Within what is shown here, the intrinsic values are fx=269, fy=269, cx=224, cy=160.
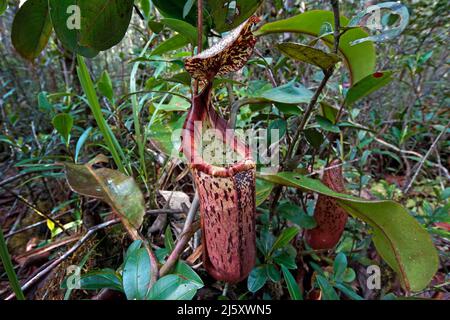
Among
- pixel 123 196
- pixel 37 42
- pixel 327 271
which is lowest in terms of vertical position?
pixel 327 271

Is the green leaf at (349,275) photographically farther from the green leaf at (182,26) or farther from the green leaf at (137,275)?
the green leaf at (182,26)

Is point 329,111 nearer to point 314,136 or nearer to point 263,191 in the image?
point 314,136

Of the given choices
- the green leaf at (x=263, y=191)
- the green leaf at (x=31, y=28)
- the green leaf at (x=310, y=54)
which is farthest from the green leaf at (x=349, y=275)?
the green leaf at (x=31, y=28)

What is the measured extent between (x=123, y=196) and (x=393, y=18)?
0.85 m

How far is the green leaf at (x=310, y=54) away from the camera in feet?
1.44

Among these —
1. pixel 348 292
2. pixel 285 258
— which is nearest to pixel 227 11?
pixel 285 258

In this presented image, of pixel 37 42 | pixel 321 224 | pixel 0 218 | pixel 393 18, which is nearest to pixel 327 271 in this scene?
pixel 321 224

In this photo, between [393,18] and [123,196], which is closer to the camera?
[123,196]

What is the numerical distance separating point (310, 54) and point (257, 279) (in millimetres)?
470

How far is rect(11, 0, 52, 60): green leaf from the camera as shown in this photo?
556 mm

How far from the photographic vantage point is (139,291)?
0.45 meters

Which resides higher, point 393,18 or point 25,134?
point 393,18
